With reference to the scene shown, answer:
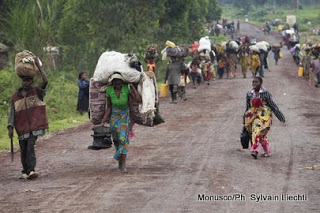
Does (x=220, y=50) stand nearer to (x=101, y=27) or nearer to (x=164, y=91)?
(x=101, y=27)

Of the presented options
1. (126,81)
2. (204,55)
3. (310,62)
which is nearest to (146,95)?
(126,81)

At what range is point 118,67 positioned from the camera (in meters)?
10.3

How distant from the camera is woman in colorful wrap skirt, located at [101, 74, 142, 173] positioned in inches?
410

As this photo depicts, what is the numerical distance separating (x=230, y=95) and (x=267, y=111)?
12899mm

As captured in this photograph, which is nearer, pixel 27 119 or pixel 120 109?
pixel 120 109

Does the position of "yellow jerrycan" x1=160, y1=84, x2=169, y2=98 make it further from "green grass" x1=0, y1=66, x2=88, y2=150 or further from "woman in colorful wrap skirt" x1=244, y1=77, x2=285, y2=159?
"woman in colorful wrap skirt" x1=244, y1=77, x2=285, y2=159

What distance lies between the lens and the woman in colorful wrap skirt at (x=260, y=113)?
12.2 metres

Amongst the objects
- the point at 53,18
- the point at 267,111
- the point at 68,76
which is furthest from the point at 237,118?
the point at 68,76

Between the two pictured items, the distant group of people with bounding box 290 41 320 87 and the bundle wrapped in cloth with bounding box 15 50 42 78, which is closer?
the bundle wrapped in cloth with bounding box 15 50 42 78

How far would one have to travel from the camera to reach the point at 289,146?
13.6m

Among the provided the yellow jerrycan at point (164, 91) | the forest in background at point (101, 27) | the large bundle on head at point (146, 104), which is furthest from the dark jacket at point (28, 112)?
the forest in background at point (101, 27)

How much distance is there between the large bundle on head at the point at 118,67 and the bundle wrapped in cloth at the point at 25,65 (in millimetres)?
932

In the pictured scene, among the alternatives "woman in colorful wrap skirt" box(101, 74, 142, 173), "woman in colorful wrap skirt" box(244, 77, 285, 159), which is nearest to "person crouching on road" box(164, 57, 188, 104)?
"woman in colorful wrap skirt" box(244, 77, 285, 159)

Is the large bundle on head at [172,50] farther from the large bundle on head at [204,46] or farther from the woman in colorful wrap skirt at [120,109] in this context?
the woman in colorful wrap skirt at [120,109]
